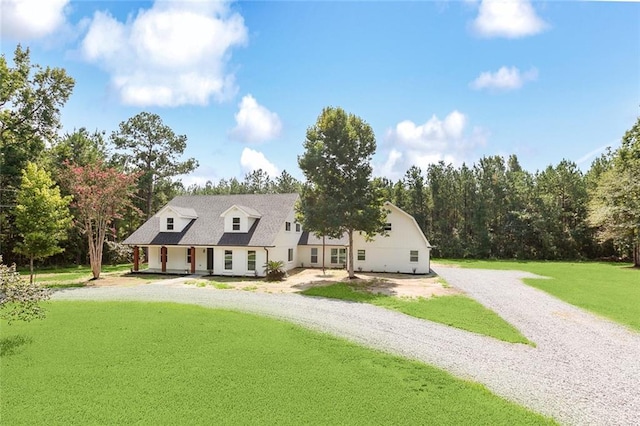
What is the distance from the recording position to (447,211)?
51.2 meters

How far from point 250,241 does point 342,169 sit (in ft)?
25.8

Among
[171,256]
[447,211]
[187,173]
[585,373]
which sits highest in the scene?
[187,173]

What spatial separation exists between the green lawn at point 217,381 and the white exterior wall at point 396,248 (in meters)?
19.1

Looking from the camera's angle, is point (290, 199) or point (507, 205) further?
point (507, 205)

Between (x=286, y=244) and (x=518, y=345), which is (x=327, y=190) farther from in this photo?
(x=518, y=345)

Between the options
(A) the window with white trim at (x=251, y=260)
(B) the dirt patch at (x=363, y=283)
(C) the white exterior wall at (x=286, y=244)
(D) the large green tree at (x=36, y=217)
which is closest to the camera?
(B) the dirt patch at (x=363, y=283)

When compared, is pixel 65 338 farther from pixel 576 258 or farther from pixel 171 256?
pixel 576 258

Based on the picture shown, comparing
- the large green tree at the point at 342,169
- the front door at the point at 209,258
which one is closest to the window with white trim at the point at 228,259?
the front door at the point at 209,258

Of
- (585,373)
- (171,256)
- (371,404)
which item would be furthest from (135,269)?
(585,373)

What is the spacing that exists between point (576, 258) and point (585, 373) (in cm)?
4355

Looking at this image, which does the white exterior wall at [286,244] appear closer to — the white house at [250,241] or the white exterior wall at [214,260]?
the white house at [250,241]

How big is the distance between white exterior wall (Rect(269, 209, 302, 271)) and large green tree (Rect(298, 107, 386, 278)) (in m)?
3.71

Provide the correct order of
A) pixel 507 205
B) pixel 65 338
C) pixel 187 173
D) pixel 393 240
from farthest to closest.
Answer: pixel 507 205
pixel 187 173
pixel 393 240
pixel 65 338

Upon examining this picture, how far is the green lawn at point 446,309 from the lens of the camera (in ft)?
41.7
